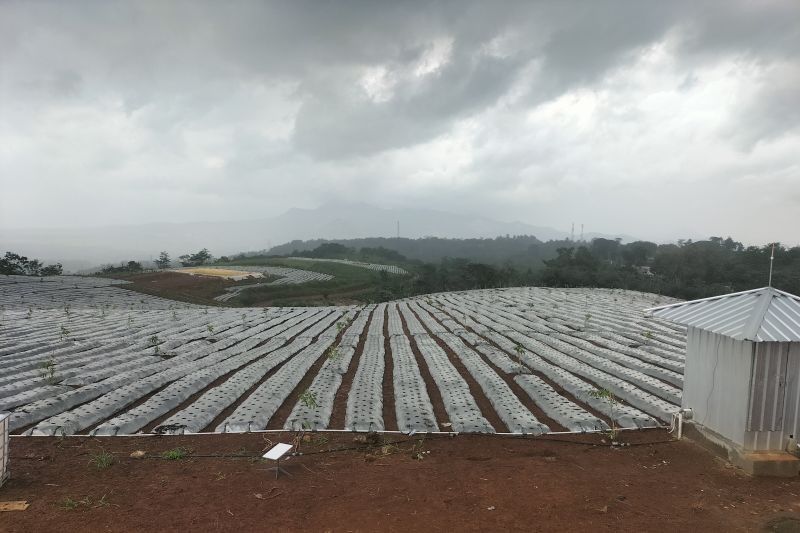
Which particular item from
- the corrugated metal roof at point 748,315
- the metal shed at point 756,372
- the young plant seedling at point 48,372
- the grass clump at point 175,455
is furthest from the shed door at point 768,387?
the young plant seedling at point 48,372

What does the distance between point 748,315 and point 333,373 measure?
7.10m

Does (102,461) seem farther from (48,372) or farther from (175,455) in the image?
(48,372)

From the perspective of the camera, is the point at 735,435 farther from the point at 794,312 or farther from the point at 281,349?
the point at 281,349

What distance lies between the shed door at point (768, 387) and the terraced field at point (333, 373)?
4.95ft

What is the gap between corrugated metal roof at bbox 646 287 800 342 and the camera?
4.84m

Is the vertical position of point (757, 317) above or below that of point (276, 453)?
above

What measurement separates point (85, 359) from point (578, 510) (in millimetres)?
10672

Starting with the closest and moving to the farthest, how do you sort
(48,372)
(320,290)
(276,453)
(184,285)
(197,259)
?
1. (276,453)
2. (48,372)
3. (184,285)
4. (320,290)
5. (197,259)

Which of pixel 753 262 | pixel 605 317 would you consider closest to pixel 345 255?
pixel 753 262

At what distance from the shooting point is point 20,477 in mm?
4727

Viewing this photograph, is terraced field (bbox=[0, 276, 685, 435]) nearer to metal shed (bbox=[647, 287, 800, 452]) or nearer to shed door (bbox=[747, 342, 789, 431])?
metal shed (bbox=[647, 287, 800, 452])

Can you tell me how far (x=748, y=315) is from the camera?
17.0 feet

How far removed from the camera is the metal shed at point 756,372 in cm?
499

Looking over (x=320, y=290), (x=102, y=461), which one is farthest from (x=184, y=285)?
(x=102, y=461)
